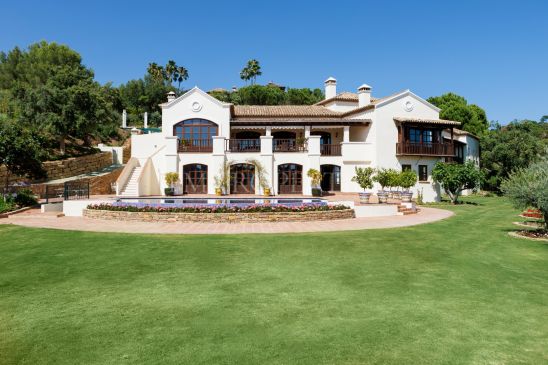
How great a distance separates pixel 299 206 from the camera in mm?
19406

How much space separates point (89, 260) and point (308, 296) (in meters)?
6.82

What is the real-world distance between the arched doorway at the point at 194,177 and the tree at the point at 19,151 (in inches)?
422

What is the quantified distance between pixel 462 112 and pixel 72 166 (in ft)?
167

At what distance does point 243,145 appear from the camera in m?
32.3

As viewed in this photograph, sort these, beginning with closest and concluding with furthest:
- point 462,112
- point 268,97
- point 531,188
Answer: point 531,188 < point 462,112 < point 268,97

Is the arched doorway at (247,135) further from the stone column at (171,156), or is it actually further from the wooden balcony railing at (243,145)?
the stone column at (171,156)

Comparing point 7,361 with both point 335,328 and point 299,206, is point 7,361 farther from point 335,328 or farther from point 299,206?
point 299,206

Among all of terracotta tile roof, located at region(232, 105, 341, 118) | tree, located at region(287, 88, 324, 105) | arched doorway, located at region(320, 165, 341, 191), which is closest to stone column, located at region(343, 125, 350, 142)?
arched doorway, located at region(320, 165, 341, 191)

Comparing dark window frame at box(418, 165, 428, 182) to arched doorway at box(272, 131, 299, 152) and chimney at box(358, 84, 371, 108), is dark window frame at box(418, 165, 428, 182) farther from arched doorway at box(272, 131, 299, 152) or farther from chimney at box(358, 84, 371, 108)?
arched doorway at box(272, 131, 299, 152)

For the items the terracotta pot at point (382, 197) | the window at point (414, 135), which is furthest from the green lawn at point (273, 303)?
the window at point (414, 135)

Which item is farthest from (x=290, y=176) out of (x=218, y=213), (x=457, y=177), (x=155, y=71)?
(x=155, y=71)

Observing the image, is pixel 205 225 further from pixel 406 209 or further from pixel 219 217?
pixel 406 209

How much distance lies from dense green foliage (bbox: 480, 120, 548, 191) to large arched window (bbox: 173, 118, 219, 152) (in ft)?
104

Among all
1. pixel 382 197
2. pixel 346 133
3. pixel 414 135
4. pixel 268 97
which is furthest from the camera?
pixel 268 97
